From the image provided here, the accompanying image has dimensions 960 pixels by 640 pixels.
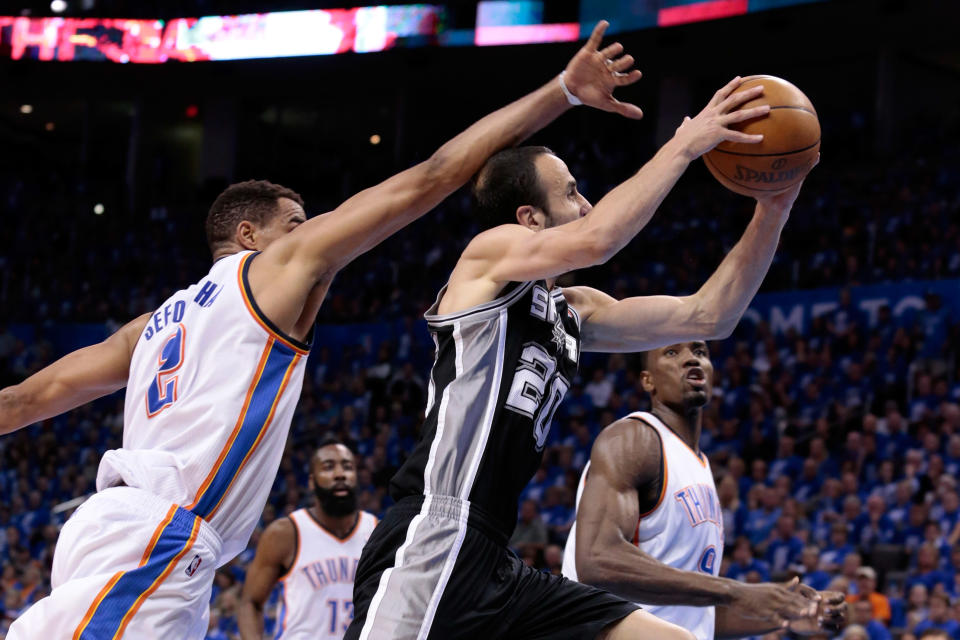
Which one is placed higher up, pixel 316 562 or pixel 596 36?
pixel 596 36

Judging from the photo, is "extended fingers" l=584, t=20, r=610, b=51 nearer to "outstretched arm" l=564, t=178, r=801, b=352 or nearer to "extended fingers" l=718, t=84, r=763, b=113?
"extended fingers" l=718, t=84, r=763, b=113

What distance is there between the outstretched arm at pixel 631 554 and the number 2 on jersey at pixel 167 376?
1.72 meters

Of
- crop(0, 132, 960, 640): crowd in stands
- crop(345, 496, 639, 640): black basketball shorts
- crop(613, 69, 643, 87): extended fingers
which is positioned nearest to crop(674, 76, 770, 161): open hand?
crop(613, 69, 643, 87): extended fingers

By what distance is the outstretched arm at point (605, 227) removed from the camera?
3156 millimetres

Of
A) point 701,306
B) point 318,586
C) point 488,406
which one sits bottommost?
point 318,586

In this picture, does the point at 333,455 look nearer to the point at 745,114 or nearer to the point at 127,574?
the point at 127,574

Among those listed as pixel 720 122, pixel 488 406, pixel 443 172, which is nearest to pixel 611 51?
pixel 720 122

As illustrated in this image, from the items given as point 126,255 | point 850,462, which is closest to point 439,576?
point 850,462

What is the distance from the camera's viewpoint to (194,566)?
3158mm

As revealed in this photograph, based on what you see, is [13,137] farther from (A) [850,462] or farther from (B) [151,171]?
(A) [850,462]

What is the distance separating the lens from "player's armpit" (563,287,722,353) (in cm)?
392

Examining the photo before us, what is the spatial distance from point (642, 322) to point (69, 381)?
1.89 metres

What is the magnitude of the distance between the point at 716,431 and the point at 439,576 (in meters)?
10.0

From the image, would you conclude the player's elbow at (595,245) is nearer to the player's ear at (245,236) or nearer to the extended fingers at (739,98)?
the extended fingers at (739,98)
